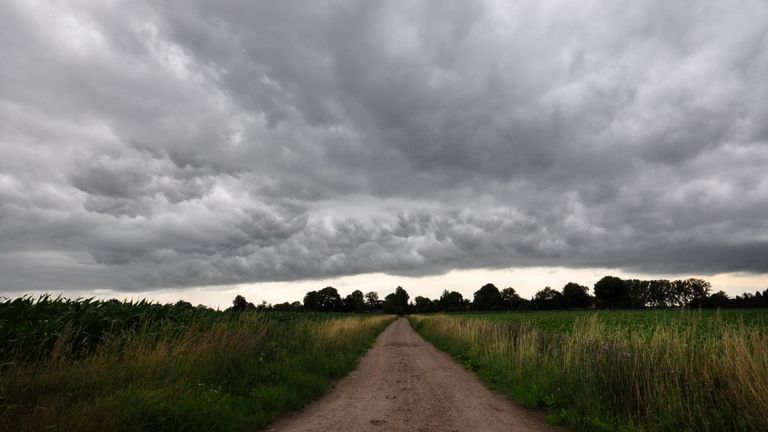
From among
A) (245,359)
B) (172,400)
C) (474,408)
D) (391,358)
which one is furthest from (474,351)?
(172,400)

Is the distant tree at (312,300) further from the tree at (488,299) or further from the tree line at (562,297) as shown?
the tree at (488,299)

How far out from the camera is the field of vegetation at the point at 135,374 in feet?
18.2

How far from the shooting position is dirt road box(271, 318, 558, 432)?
24.4 feet

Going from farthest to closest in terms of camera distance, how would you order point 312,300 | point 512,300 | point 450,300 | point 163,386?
point 450,300 → point 512,300 → point 312,300 → point 163,386

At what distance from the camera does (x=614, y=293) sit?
407ft

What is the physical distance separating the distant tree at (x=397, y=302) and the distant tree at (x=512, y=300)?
163 feet

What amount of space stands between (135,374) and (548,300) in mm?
153403

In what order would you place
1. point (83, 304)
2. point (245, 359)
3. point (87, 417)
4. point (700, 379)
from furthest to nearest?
point (83, 304), point (245, 359), point (700, 379), point (87, 417)

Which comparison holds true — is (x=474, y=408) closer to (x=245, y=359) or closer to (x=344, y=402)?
(x=344, y=402)

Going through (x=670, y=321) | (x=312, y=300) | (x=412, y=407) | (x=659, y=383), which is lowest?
(x=412, y=407)

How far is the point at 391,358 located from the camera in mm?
18594

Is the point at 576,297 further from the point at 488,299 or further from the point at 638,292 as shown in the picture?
the point at 488,299

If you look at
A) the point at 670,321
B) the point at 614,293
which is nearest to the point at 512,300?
the point at 614,293

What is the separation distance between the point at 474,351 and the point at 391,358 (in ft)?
12.8
